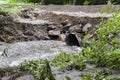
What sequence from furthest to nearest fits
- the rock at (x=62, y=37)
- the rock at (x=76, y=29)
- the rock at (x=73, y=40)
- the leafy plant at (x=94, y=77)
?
the rock at (x=76, y=29)
the rock at (x=62, y=37)
the rock at (x=73, y=40)
the leafy plant at (x=94, y=77)

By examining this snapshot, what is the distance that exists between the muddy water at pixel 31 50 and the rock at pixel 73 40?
21cm

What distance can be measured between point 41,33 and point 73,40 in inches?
77.1

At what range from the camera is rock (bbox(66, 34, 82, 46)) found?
10.4m

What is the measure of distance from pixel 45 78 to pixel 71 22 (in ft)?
23.9

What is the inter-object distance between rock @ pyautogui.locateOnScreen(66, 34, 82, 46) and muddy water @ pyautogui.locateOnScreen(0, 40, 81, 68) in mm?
207

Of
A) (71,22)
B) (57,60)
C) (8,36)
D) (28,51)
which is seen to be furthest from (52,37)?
(57,60)

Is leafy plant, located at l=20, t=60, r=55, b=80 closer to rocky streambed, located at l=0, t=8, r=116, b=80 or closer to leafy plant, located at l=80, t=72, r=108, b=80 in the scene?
leafy plant, located at l=80, t=72, r=108, b=80

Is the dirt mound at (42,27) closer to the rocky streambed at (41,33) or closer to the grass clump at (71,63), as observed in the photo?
the rocky streambed at (41,33)

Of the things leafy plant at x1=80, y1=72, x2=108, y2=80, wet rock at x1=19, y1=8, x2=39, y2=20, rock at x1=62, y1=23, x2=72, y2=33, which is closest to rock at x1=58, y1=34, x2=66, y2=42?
rock at x1=62, y1=23, x2=72, y2=33

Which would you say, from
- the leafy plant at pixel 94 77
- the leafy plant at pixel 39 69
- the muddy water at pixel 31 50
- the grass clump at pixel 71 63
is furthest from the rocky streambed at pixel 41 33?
the leafy plant at pixel 94 77

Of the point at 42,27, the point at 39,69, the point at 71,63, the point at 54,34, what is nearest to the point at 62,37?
the point at 54,34

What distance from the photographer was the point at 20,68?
6707 mm

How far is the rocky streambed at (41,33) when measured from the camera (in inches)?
370

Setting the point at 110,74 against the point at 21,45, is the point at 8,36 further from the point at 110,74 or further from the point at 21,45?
the point at 110,74
